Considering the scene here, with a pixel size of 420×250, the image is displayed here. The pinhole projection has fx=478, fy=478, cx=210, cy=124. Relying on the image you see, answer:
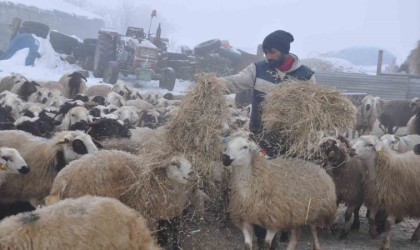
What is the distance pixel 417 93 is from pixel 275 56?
1745 centimetres

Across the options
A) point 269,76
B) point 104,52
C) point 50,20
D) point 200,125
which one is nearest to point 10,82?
point 104,52

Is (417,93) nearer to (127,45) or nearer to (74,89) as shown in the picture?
(127,45)

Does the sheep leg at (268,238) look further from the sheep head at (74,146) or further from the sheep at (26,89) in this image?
the sheep at (26,89)

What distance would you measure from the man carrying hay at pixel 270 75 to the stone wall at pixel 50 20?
34.4m

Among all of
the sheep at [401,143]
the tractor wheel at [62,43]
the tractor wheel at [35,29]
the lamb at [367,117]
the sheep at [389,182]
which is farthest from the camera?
the tractor wheel at [35,29]

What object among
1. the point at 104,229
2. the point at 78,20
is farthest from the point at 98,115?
the point at 78,20

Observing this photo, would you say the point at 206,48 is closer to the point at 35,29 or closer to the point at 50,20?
the point at 35,29

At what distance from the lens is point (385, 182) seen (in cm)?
647

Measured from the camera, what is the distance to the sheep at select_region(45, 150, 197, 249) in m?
4.72

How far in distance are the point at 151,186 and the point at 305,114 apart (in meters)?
1.95

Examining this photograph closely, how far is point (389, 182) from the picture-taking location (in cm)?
646

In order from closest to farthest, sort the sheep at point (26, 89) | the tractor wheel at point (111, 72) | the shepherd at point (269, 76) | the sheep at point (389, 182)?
the shepherd at point (269, 76)
the sheep at point (389, 182)
the sheep at point (26, 89)
the tractor wheel at point (111, 72)

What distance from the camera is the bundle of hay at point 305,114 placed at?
553 cm

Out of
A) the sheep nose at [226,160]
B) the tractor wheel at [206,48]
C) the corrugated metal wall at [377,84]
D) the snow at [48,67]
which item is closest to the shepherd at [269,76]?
the sheep nose at [226,160]
